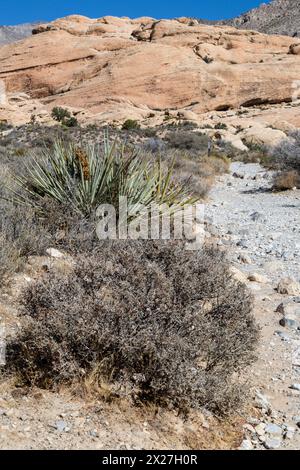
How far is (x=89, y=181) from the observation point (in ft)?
16.2

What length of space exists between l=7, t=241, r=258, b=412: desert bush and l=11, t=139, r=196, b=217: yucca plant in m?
1.89

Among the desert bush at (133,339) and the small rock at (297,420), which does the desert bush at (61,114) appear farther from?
the small rock at (297,420)

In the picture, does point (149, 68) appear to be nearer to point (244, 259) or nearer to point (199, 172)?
point (199, 172)

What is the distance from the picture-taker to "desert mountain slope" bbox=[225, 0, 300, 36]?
61906mm

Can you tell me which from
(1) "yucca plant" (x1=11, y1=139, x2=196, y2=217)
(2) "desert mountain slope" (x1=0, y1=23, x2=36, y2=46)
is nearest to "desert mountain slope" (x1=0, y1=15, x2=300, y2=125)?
(1) "yucca plant" (x1=11, y1=139, x2=196, y2=217)

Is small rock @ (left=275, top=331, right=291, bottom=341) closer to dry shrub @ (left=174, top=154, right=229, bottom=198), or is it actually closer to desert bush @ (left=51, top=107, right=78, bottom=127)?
dry shrub @ (left=174, top=154, right=229, bottom=198)

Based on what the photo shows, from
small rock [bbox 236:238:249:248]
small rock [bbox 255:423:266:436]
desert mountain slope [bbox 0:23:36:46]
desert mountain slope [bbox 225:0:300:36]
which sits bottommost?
small rock [bbox 255:423:266:436]

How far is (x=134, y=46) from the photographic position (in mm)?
42344

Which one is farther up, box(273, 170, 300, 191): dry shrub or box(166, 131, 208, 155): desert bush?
box(166, 131, 208, 155): desert bush

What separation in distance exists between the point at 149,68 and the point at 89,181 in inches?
1460

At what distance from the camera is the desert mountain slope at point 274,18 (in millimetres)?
61906
